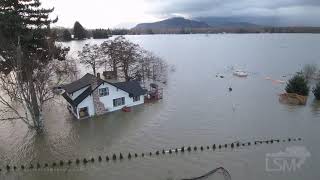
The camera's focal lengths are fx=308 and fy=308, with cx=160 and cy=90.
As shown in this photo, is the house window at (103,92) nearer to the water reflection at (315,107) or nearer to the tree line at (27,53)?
the tree line at (27,53)

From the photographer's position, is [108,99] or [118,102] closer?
[108,99]

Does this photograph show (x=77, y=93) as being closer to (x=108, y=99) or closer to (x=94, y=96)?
(x=94, y=96)

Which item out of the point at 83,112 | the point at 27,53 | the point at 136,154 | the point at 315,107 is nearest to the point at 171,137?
the point at 136,154

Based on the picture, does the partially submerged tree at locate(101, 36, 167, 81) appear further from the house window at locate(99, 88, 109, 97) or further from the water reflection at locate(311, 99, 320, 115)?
the water reflection at locate(311, 99, 320, 115)

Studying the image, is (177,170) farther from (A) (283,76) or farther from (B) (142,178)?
(A) (283,76)

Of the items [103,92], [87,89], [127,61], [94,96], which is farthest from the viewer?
[127,61]

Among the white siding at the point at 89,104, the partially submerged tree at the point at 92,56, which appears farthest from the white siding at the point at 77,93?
the partially submerged tree at the point at 92,56
